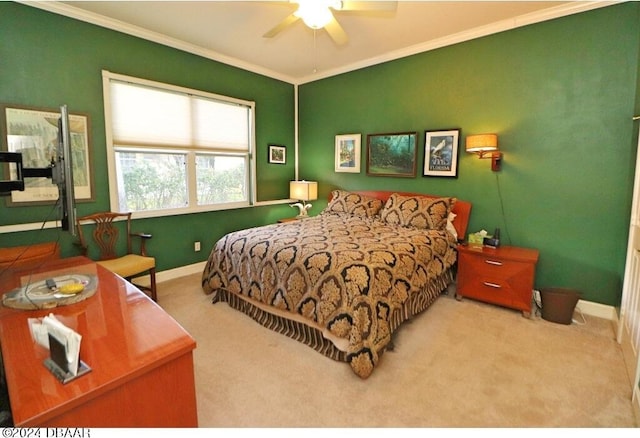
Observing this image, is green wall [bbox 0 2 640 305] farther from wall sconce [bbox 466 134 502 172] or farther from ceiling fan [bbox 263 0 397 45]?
ceiling fan [bbox 263 0 397 45]

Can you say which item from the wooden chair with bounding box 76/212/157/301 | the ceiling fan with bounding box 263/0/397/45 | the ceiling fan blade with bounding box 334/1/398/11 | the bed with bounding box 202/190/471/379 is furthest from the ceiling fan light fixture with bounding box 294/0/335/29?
the wooden chair with bounding box 76/212/157/301

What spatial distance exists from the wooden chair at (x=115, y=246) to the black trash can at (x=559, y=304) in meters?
3.58


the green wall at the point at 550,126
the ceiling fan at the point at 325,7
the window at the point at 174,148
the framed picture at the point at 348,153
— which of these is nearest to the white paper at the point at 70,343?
the ceiling fan at the point at 325,7

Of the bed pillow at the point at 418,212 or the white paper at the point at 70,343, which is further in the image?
the bed pillow at the point at 418,212

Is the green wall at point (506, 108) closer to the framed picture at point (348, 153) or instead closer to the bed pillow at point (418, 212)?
the bed pillow at point (418, 212)

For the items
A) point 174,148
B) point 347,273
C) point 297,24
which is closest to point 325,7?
point 297,24

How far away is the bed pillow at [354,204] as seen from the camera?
398 centimetres

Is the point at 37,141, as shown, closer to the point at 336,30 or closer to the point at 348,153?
the point at 336,30

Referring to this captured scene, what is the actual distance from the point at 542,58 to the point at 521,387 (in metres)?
2.90

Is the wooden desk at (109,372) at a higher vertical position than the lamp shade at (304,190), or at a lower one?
lower

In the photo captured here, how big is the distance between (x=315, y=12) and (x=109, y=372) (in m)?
2.37

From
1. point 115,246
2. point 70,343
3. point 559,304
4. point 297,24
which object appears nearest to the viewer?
point 70,343

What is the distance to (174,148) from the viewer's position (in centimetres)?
377

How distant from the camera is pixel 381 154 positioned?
4270 mm
